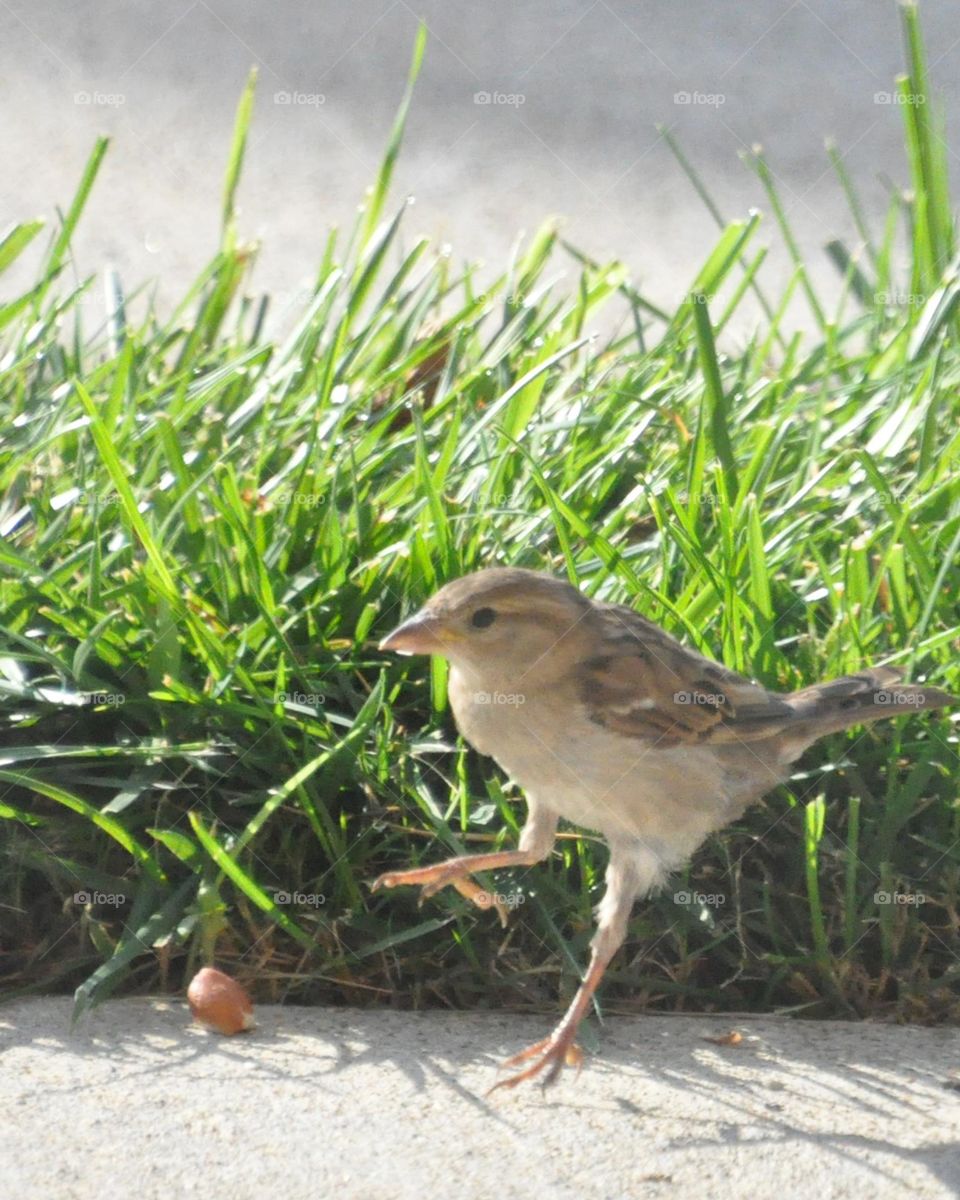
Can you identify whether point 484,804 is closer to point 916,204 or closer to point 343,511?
point 343,511

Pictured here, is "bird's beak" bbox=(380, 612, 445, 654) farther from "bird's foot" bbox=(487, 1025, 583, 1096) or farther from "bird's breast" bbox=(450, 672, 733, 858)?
"bird's foot" bbox=(487, 1025, 583, 1096)

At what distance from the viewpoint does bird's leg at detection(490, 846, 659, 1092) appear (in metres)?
2.73

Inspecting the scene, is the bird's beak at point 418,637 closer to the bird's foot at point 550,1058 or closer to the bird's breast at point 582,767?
the bird's breast at point 582,767

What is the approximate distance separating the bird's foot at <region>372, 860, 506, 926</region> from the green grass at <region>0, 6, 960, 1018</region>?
3.3 inches

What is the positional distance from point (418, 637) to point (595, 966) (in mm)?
669

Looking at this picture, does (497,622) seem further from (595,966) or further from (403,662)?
(595,966)

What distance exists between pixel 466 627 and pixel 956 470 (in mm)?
1720

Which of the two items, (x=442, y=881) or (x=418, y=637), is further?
(x=442, y=881)

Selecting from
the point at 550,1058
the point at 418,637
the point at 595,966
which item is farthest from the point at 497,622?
the point at 550,1058

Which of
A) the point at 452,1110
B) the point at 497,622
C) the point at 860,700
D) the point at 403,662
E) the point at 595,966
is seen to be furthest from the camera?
the point at 403,662

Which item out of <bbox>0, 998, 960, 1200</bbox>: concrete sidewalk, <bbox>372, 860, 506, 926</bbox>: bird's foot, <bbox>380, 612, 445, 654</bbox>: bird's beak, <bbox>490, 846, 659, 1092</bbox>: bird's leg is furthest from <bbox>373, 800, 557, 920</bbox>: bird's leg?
<bbox>380, 612, 445, 654</bbox>: bird's beak

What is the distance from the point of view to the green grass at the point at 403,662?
311 cm

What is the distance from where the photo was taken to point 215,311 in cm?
518

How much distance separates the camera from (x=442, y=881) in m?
3.00
